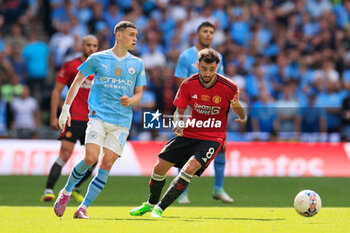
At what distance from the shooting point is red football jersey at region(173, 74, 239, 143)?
28.5 feet

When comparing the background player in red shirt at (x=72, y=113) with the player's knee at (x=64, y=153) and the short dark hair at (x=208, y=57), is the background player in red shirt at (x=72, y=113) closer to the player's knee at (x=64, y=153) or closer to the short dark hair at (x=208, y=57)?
the player's knee at (x=64, y=153)

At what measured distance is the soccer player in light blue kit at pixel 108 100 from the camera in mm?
8344

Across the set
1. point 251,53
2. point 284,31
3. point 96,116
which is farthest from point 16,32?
point 96,116

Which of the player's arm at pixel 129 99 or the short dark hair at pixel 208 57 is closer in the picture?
the player's arm at pixel 129 99

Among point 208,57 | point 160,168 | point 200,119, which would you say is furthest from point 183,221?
point 208,57

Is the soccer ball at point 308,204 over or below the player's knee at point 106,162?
below

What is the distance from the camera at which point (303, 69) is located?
1903cm

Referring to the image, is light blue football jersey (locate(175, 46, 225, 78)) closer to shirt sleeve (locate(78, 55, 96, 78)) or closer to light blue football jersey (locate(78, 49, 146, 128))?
light blue football jersey (locate(78, 49, 146, 128))

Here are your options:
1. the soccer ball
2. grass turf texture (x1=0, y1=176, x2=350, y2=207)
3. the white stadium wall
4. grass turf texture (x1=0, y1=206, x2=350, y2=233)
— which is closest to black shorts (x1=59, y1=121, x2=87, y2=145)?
grass turf texture (x1=0, y1=176, x2=350, y2=207)

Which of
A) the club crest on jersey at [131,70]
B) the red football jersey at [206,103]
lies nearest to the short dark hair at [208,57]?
the red football jersey at [206,103]

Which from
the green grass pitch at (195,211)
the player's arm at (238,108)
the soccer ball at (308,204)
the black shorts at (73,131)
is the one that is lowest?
the green grass pitch at (195,211)

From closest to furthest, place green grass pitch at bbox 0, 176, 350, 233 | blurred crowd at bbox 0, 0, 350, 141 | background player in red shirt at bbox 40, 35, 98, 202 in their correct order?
green grass pitch at bbox 0, 176, 350, 233, background player in red shirt at bbox 40, 35, 98, 202, blurred crowd at bbox 0, 0, 350, 141

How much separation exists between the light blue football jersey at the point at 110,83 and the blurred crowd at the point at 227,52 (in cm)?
739

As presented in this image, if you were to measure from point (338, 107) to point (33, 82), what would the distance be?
7.81 m
